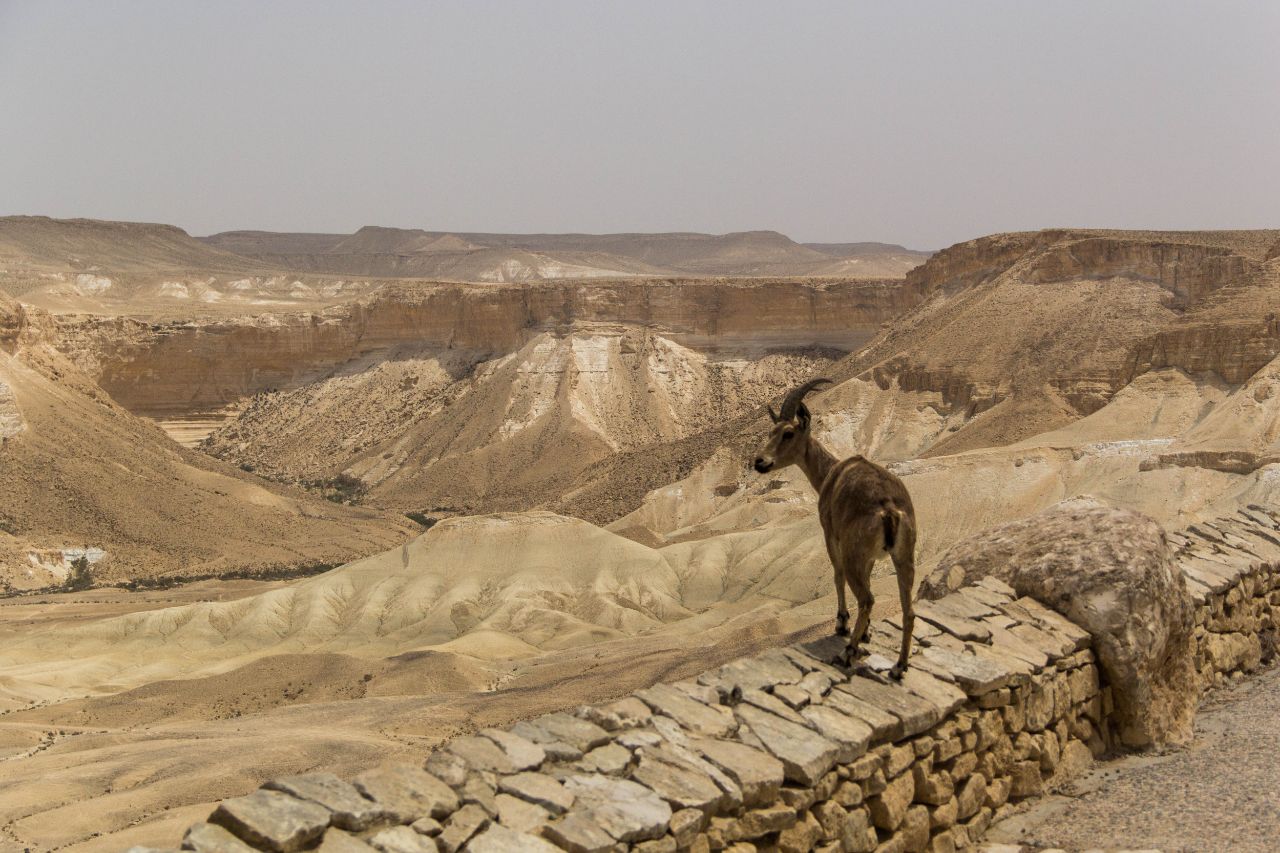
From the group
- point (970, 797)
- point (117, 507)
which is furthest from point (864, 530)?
point (117, 507)

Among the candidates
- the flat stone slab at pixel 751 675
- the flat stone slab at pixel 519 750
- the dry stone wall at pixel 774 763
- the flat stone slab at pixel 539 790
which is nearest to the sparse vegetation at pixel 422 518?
the dry stone wall at pixel 774 763

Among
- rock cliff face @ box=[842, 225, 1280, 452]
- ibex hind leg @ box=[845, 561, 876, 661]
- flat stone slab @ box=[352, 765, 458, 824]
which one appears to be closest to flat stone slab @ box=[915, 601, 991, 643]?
ibex hind leg @ box=[845, 561, 876, 661]

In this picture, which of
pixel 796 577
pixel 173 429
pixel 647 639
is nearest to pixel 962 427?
pixel 796 577

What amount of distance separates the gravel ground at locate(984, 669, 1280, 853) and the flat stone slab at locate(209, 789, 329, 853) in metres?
4.35

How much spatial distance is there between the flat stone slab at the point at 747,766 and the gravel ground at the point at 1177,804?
2100mm

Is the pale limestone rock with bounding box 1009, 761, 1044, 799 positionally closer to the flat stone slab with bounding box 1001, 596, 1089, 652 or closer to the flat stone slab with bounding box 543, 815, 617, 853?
the flat stone slab with bounding box 1001, 596, 1089, 652

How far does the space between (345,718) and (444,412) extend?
64.6 metres

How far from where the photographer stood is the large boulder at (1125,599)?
9680 mm

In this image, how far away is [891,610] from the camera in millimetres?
24953

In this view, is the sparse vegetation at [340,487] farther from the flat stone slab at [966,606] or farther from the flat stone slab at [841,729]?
the flat stone slab at [841,729]

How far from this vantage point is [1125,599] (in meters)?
9.70

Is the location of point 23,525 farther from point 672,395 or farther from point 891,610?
point 891,610

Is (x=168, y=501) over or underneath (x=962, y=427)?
underneath

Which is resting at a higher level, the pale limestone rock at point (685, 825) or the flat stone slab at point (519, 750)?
the flat stone slab at point (519, 750)
